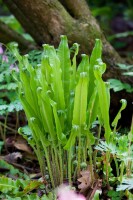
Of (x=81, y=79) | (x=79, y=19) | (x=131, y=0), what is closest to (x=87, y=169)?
(x=81, y=79)

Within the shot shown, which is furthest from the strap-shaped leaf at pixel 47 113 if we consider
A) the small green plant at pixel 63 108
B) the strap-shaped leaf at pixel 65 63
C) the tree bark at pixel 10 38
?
the tree bark at pixel 10 38

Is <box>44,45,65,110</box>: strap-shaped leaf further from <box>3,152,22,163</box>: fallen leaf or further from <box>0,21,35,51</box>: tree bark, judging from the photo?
<box>0,21,35,51</box>: tree bark

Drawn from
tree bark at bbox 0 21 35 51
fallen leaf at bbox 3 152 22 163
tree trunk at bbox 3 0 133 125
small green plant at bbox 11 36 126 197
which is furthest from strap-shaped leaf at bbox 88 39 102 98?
tree bark at bbox 0 21 35 51

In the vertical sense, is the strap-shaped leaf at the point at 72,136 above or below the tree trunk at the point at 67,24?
below

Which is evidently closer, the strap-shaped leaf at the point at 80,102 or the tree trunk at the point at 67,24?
the strap-shaped leaf at the point at 80,102

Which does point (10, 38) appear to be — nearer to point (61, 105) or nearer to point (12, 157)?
point (12, 157)

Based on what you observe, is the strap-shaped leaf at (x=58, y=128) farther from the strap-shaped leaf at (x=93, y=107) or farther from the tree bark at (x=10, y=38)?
the tree bark at (x=10, y=38)

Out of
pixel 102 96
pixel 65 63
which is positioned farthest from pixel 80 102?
pixel 65 63
